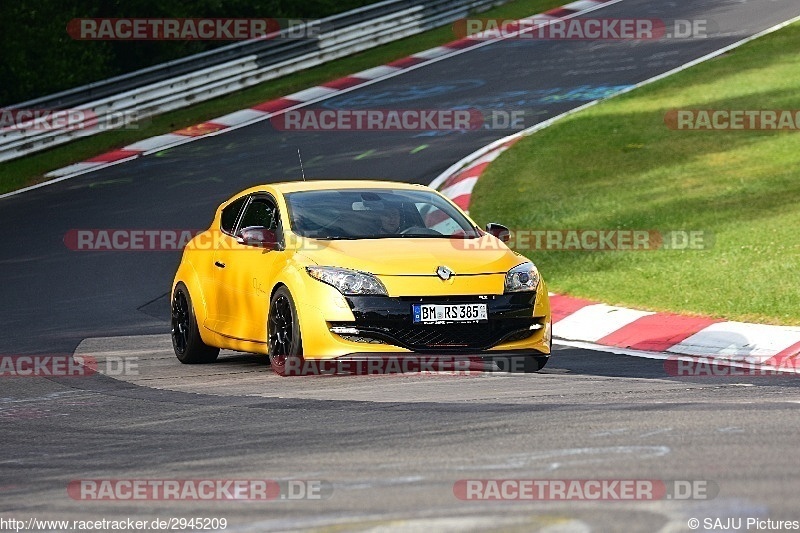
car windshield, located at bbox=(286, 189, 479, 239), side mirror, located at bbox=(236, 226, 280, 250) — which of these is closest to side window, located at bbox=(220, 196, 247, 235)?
car windshield, located at bbox=(286, 189, 479, 239)

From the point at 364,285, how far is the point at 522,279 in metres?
1.14

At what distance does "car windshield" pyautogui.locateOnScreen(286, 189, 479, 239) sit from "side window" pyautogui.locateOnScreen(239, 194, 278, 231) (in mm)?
185

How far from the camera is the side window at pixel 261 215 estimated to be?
11.9m

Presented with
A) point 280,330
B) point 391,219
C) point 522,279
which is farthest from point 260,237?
point 522,279

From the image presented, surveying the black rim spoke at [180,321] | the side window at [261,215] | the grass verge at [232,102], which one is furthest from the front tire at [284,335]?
the grass verge at [232,102]

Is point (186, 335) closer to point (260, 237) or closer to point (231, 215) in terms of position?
point (231, 215)

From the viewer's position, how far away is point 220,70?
2967 cm

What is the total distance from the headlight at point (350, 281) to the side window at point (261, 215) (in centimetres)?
129

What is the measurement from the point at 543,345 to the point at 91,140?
17.1 metres

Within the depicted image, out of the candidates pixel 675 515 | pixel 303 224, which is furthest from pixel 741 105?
pixel 675 515

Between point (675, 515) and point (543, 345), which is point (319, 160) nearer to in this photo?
point (543, 345)

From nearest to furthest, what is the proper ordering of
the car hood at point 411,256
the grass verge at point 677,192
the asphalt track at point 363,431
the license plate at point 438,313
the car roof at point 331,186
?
the asphalt track at point 363,431
the license plate at point 438,313
the car hood at point 411,256
the car roof at point 331,186
the grass verge at point 677,192

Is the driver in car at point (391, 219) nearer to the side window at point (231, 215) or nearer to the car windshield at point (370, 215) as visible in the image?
the car windshield at point (370, 215)

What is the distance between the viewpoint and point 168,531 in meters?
5.72
